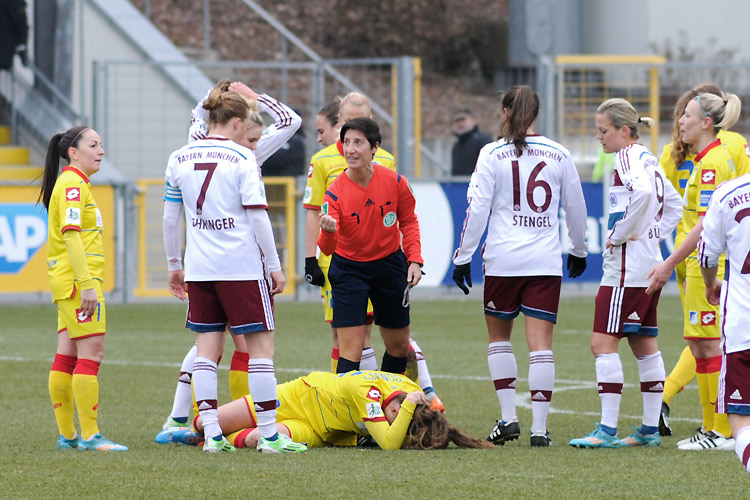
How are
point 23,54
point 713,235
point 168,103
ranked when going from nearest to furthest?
point 713,235 → point 168,103 → point 23,54

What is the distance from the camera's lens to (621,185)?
23.4 ft

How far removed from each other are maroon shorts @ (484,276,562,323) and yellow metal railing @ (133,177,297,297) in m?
9.81

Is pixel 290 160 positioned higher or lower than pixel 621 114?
higher

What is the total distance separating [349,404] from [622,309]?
1575 millimetres

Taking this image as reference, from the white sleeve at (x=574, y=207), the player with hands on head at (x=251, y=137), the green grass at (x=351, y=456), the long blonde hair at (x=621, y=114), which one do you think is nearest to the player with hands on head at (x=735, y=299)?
the green grass at (x=351, y=456)

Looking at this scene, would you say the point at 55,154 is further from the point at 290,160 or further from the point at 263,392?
the point at 290,160

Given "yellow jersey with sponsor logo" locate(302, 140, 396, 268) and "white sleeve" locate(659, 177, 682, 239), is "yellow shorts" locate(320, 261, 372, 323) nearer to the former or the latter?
"yellow jersey with sponsor logo" locate(302, 140, 396, 268)

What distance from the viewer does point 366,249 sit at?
7652 mm

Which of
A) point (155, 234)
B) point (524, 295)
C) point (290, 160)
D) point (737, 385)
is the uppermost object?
point (290, 160)

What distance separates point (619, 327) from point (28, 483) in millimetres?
3193

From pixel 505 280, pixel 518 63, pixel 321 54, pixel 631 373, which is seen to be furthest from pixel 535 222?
pixel 321 54

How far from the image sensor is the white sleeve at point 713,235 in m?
5.36

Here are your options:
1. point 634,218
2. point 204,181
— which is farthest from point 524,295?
point 204,181

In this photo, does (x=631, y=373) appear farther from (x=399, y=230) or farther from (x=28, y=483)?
(x=28, y=483)
